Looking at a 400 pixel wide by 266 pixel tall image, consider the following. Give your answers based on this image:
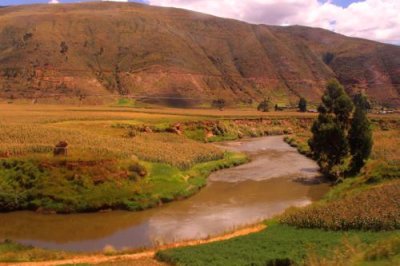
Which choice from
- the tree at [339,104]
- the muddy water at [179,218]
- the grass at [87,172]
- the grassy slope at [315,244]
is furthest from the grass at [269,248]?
the tree at [339,104]

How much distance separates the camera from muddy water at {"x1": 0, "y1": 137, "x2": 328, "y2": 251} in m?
35.3

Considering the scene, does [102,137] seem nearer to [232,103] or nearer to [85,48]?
[232,103]

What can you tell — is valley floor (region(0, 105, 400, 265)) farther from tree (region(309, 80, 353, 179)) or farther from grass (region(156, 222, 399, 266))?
tree (region(309, 80, 353, 179))

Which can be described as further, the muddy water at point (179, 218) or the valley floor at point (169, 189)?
the muddy water at point (179, 218)

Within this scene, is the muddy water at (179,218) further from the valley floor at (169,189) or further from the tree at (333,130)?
the tree at (333,130)

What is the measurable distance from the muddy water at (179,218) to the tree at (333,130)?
303 cm

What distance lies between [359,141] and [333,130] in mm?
3631

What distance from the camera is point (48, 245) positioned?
34.3 m

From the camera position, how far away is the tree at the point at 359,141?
163ft

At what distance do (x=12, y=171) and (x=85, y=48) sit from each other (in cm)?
15056

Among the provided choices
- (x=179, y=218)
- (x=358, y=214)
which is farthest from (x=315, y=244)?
(x=179, y=218)

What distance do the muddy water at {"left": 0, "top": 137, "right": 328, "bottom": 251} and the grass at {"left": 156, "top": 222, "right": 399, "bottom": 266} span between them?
22.2 feet

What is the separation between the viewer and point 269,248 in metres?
25.7

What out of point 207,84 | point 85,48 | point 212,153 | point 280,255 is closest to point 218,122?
point 212,153
